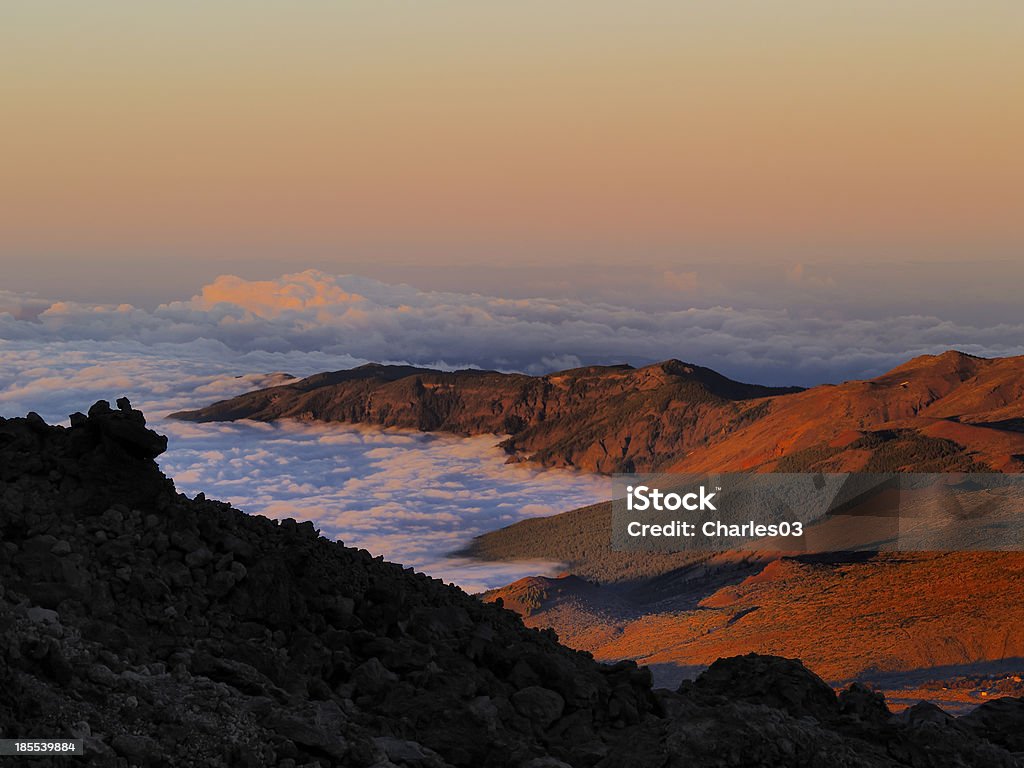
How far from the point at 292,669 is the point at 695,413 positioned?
8548 cm

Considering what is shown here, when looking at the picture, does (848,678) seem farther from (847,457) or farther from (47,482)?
(47,482)

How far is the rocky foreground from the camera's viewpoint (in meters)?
12.4

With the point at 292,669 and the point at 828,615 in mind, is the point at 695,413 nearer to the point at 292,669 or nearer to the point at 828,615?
the point at 828,615

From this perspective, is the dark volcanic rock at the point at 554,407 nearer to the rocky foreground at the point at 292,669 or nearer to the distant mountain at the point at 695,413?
the distant mountain at the point at 695,413

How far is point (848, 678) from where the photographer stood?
146ft

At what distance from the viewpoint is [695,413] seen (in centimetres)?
9894

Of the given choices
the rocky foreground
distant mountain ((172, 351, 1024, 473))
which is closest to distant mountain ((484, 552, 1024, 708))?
distant mountain ((172, 351, 1024, 473))

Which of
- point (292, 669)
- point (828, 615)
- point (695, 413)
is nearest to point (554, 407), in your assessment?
point (695, 413)

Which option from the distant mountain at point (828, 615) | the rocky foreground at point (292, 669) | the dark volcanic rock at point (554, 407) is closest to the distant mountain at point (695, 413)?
the dark volcanic rock at point (554, 407)

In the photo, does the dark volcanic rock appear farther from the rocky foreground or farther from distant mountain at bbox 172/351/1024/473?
the rocky foreground

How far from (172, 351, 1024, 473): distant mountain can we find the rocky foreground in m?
48.9

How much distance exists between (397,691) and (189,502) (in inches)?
177

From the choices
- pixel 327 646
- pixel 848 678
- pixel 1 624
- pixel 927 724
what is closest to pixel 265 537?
pixel 327 646

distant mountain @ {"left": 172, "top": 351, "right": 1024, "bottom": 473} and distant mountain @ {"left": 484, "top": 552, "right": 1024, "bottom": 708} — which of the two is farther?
distant mountain @ {"left": 172, "top": 351, "right": 1024, "bottom": 473}
